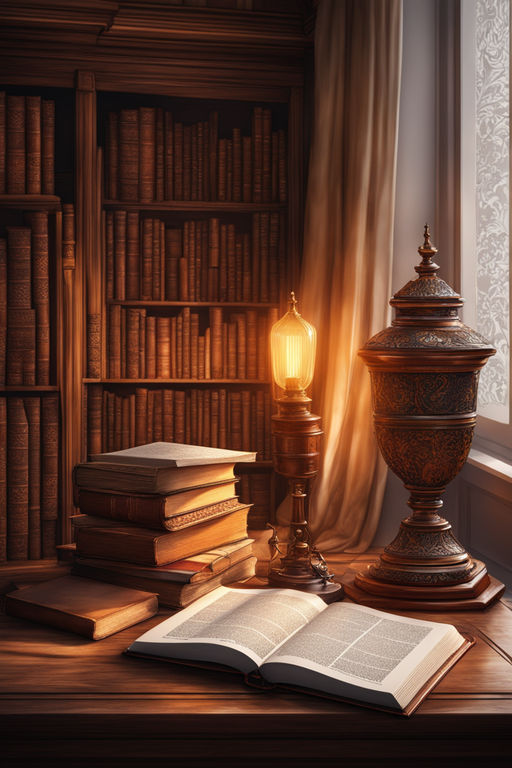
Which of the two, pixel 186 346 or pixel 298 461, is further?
pixel 186 346

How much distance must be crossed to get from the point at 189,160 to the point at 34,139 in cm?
51

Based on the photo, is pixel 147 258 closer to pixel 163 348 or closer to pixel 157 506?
pixel 163 348

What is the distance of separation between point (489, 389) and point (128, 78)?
4.96ft

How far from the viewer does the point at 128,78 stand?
2.55 metres

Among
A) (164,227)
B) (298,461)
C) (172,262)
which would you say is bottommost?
(298,461)

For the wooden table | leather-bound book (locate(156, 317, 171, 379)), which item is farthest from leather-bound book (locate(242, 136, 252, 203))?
the wooden table

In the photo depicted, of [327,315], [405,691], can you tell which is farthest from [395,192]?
[405,691]

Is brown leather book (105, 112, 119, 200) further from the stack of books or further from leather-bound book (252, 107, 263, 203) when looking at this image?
the stack of books

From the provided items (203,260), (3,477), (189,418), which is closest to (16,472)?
(3,477)

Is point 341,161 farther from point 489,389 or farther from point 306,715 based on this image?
point 306,715

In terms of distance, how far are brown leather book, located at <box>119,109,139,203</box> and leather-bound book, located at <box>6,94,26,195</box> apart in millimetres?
317

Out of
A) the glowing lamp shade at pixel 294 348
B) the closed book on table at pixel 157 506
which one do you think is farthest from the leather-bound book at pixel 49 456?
the glowing lamp shade at pixel 294 348

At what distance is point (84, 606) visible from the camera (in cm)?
137

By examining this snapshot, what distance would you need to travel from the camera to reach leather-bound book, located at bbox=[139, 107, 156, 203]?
8.59 ft
